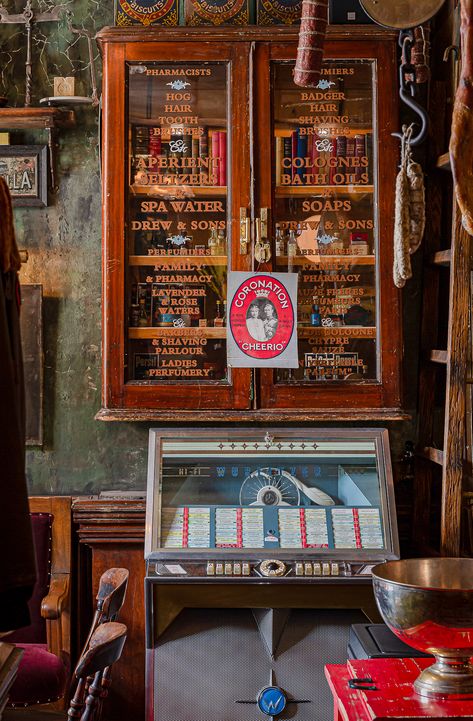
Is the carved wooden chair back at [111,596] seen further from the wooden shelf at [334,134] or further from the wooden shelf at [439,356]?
the wooden shelf at [334,134]

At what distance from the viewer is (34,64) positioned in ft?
12.2

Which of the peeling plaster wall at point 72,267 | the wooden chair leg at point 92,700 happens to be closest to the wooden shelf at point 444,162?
the peeling plaster wall at point 72,267

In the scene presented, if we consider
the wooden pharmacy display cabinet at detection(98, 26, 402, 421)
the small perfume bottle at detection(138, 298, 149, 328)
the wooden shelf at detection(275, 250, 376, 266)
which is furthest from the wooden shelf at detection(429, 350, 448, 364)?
the small perfume bottle at detection(138, 298, 149, 328)

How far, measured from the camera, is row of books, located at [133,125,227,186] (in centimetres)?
342

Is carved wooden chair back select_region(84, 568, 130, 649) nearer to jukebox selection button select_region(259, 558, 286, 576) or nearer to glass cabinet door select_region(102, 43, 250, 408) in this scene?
jukebox selection button select_region(259, 558, 286, 576)

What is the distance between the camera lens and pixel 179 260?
3.47 metres

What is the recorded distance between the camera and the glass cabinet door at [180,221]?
3373 millimetres

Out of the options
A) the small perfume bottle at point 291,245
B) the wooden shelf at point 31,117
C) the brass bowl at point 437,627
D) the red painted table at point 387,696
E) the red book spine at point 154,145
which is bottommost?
the red painted table at point 387,696

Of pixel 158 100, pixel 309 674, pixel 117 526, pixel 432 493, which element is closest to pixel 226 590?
pixel 309 674

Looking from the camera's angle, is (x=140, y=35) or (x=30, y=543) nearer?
(x=30, y=543)

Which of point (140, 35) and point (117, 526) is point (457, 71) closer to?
point (140, 35)

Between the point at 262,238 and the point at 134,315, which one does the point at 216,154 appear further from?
the point at 134,315

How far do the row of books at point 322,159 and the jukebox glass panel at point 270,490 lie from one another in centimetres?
105

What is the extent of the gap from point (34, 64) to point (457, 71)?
1.83m
